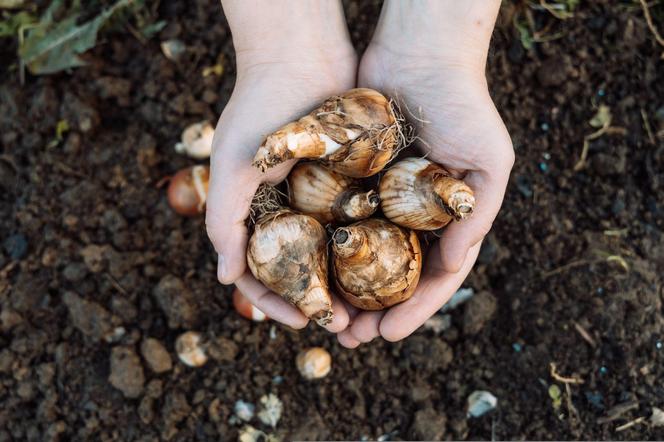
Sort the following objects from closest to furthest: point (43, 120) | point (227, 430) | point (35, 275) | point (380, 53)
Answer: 1. point (380, 53)
2. point (227, 430)
3. point (35, 275)
4. point (43, 120)

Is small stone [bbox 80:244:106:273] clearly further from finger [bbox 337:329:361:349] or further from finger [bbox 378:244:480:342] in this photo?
finger [bbox 378:244:480:342]

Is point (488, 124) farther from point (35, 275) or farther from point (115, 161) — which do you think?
point (35, 275)

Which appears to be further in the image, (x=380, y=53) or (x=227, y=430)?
(x=227, y=430)

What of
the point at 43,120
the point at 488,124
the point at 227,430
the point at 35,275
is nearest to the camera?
the point at 488,124

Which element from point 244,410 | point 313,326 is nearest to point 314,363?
point 313,326

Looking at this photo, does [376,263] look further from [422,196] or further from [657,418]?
[657,418]

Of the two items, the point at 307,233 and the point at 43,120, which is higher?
the point at 307,233

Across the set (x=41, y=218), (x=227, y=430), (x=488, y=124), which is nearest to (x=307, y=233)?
(x=488, y=124)
